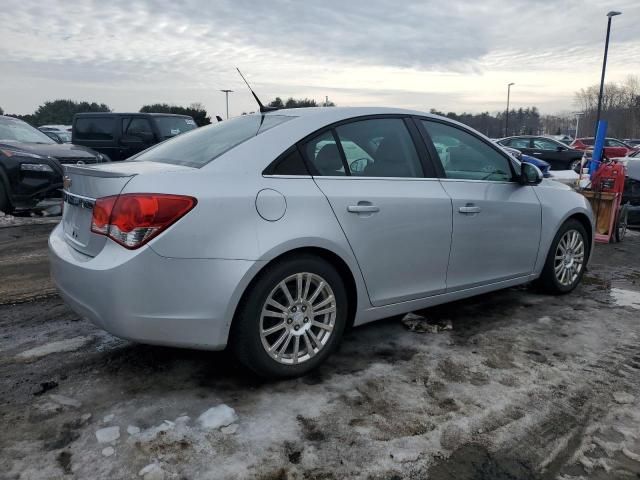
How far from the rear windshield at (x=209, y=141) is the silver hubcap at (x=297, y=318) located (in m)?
0.82

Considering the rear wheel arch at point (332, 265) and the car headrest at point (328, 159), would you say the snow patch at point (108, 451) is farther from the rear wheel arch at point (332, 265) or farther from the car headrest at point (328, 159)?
the car headrest at point (328, 159)

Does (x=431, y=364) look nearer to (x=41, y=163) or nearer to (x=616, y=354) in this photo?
(x=616, y=354)

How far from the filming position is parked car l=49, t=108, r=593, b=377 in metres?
2.66

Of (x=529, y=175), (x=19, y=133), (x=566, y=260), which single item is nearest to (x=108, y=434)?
(x=529, y=175)

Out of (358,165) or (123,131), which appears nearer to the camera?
(358,165)

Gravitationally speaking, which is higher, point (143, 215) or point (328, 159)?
point (328, 159)

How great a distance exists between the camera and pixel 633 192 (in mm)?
8672

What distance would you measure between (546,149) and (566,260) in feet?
61.6

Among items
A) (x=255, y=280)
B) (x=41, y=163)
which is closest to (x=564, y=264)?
(x=255, y=280)

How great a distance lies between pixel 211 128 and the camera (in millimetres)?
3770

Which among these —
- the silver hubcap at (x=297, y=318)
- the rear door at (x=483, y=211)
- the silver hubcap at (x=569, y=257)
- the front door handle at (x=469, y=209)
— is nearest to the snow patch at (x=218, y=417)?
the silver hubcap at (x=297, y=318)

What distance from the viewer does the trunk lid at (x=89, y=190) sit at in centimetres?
277

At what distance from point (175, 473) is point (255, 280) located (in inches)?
38.7

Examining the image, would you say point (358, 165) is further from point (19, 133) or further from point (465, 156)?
point (19, 133)
